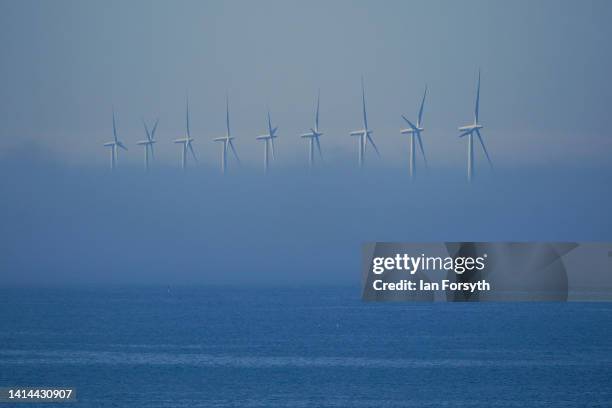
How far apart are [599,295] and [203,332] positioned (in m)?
127

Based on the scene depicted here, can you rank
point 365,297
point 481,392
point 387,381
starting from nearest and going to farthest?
point 365,297
point 481,392
point 387,381

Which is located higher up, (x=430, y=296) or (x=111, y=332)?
(x=430, y=296)

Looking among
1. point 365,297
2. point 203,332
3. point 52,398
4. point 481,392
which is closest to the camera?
point 365,297

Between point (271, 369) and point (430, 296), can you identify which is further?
point (271, 369)

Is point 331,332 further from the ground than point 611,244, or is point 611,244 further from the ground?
point 611,244

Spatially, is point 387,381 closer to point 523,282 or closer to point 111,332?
point 523,282

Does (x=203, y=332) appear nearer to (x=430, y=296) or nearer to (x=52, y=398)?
(x=52, y=398)

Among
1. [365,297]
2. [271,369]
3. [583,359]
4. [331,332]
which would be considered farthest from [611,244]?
[331,332]

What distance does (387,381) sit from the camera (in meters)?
101

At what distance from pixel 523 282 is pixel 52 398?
55.9 meters

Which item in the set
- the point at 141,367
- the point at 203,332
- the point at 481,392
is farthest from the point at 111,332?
the point at 481,392

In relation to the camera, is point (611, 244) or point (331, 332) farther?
point (331, 332)

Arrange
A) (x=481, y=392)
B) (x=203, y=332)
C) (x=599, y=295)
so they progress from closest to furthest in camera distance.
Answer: (x=599, y=295) < (x=481, y=392) < (x=203, y=332)

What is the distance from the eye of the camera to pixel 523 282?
42969 millimetres
